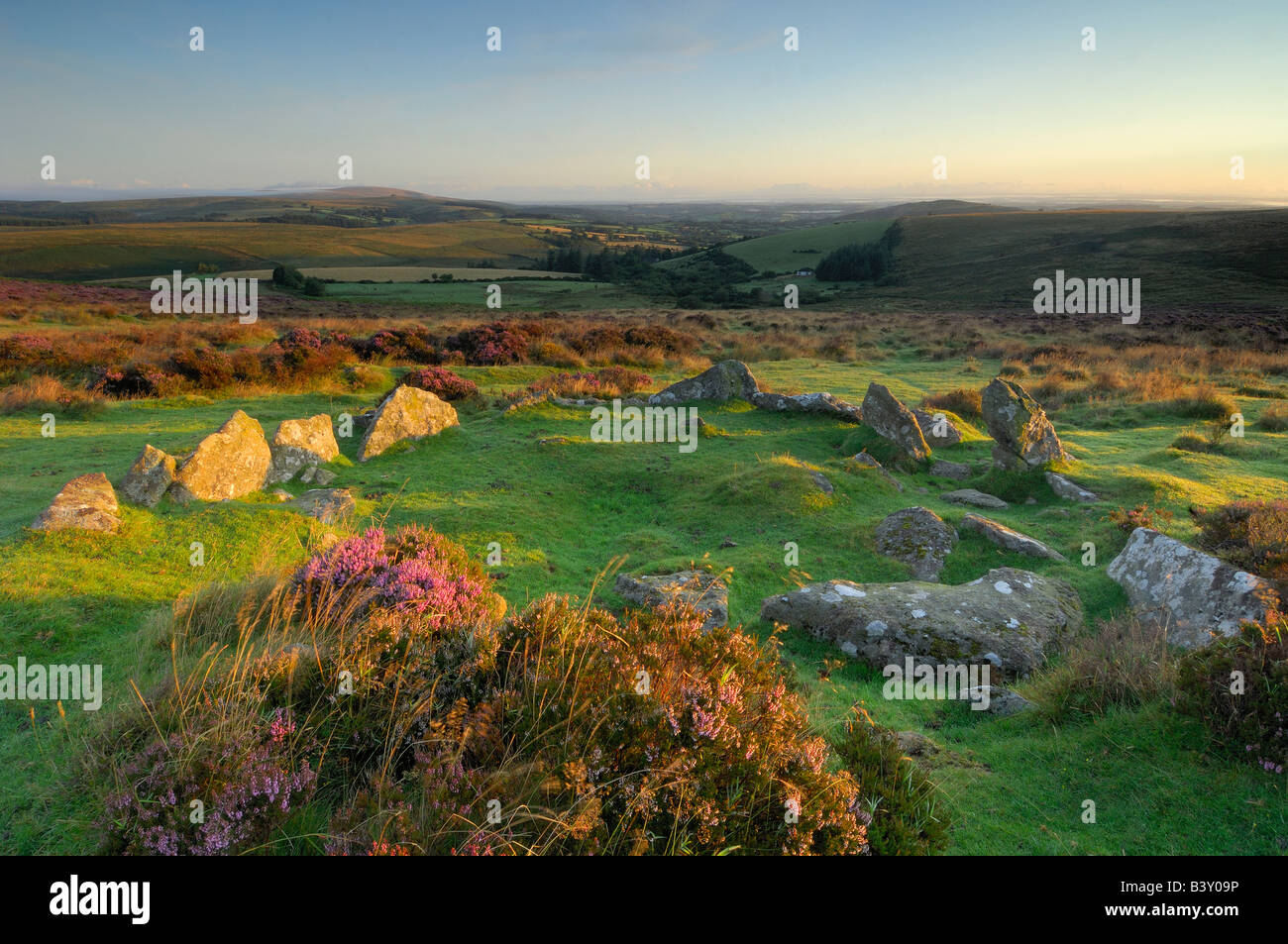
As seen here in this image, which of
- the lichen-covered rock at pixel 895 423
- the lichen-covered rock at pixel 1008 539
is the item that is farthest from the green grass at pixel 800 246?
the lichen-covered rock at pixel 1008 539

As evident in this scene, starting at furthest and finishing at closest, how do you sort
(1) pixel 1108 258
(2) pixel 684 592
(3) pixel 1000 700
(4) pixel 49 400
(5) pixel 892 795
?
(1) pixel 1108 258 → (4) pixel 49 400 → (2) pixel 684 592 → (3) pixel 1000 700 → (5) pixel 892 795

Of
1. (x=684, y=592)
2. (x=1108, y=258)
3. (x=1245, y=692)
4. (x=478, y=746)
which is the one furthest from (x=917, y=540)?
(x=1108, y=258)

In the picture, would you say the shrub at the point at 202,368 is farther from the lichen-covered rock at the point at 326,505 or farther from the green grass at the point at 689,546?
the lichen-covered rock at the point at 326,505

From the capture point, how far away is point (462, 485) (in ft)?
41.2

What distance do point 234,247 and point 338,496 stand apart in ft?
422

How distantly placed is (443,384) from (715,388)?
8.31 meters

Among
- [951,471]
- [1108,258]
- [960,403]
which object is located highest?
[1108,258]

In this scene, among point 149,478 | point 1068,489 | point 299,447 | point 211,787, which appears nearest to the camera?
point 211,787

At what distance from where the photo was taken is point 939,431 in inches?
647

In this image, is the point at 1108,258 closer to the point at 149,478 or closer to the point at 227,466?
the point at 227,466

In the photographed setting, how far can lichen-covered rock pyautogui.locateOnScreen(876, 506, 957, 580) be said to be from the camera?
380 inches

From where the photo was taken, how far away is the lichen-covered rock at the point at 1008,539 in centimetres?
991

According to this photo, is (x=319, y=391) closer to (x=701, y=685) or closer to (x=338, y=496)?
(x=338, y=496)
